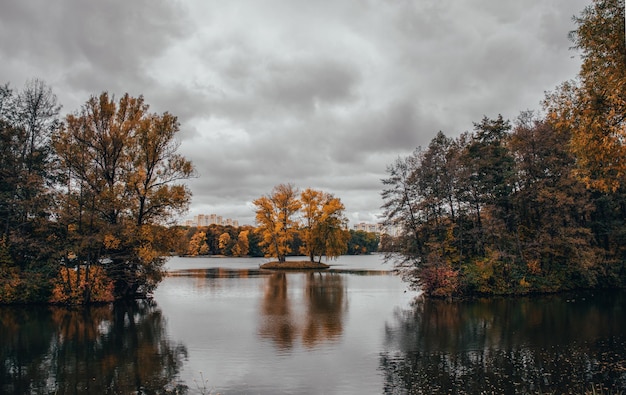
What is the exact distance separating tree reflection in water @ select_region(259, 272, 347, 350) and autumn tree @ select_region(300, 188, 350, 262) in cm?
3850

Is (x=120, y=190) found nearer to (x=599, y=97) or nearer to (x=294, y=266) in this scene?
(x=599, y=97)

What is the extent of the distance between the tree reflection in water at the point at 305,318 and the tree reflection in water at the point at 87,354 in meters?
5.41

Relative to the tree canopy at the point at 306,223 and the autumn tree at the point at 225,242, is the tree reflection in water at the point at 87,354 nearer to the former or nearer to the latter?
the tree canopy at the point at 306,223

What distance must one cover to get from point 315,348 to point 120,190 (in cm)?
2434

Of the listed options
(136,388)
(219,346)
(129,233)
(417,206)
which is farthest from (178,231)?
(136,388)

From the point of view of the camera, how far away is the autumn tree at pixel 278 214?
84.6 meters

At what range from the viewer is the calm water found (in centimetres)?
1522

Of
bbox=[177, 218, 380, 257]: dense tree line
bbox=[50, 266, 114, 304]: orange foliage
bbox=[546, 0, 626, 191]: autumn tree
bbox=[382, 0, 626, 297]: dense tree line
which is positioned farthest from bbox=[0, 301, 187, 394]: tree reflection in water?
bbox=[177, 218, 380, 257]: dense tree line

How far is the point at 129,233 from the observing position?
35062 mm

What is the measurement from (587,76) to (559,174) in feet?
82.2

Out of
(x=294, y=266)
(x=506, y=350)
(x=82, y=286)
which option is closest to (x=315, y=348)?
(x=506, y=350)

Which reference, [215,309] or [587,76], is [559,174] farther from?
[215,309]

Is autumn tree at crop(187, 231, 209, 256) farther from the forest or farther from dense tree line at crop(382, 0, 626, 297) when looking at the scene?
dense tree line at crop(382, 0, 626, 297)

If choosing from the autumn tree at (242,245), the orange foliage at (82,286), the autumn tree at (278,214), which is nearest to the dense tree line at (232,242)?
the autumn tree at (242,245)
